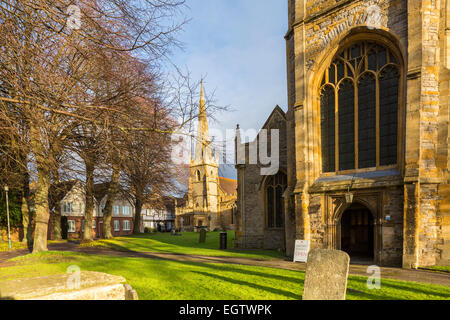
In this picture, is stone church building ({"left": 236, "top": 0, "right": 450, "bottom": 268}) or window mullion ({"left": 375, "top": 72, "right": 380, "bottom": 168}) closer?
stone church building ({"left": 236, "top": 0, "right": 450, "bottom": 268})

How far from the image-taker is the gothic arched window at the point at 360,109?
46.4 feet

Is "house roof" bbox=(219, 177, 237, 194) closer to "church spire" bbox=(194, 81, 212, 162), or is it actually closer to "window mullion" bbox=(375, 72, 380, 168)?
"window mullion" bbox=(375, 72, 380, 168)

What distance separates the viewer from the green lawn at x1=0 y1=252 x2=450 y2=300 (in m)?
7.23

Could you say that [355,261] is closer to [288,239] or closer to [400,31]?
[288,239]

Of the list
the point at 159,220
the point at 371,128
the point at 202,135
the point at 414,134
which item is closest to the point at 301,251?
the point at 371,128

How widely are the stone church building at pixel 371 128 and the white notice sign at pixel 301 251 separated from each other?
33.6 inches

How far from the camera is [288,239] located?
16.8 m

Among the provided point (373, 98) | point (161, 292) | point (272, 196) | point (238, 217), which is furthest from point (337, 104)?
point (161, 292)

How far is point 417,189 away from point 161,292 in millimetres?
10042

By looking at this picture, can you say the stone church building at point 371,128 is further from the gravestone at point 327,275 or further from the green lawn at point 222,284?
the gravestone at point 327,275

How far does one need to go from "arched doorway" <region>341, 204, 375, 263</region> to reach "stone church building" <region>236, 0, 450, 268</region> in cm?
5

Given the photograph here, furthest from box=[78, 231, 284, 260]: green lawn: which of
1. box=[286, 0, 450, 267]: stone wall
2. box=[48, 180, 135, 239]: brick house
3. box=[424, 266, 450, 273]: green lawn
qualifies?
box=[48, 180, 135, 239]: brick house

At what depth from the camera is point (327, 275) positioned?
604 cm

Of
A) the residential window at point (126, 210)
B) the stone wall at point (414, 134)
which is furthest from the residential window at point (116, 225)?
the stone wall at point (414, 134)
